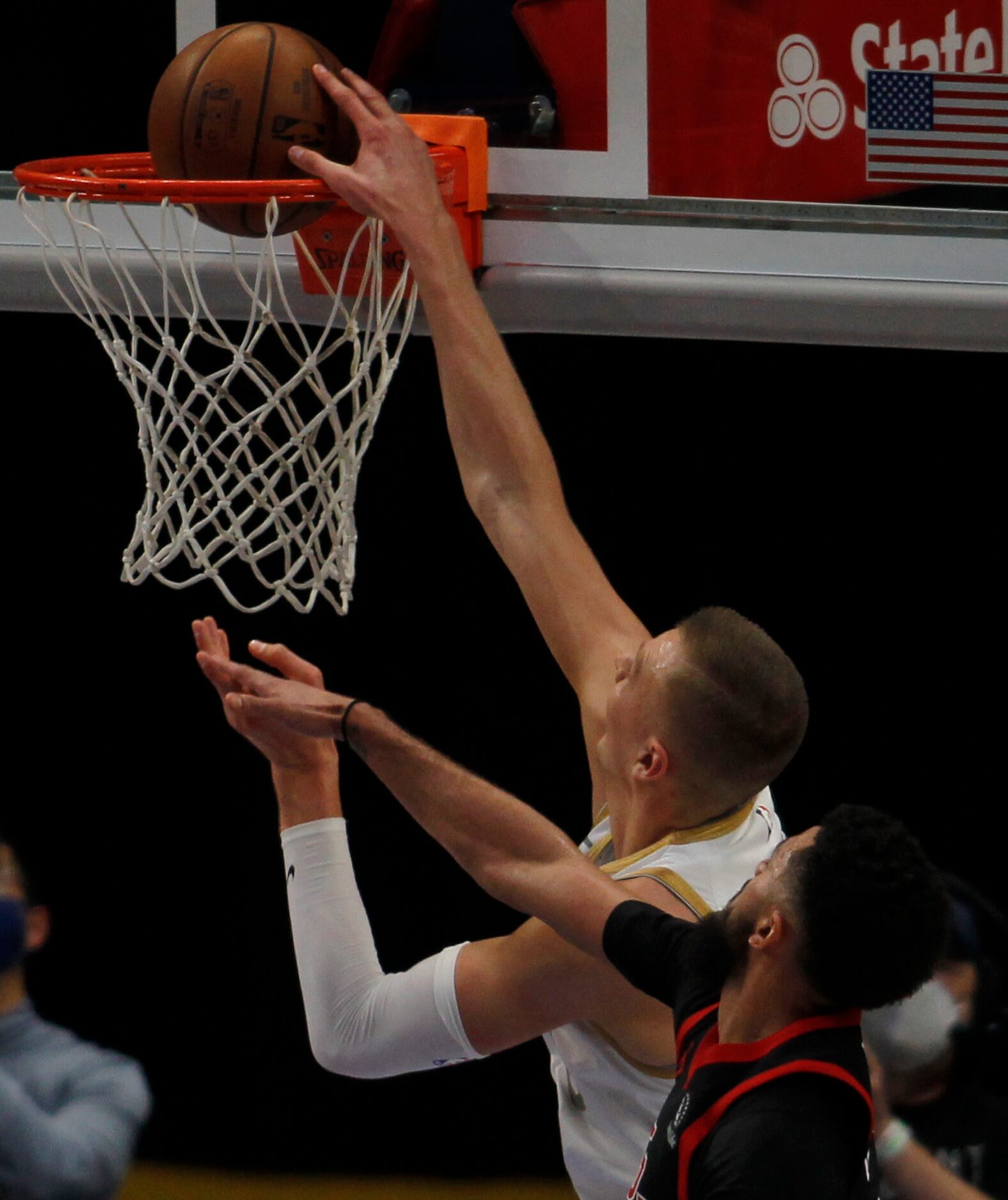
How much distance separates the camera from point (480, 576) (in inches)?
160

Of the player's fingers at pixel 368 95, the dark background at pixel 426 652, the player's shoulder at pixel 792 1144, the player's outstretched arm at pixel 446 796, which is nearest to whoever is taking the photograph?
the player's shoulder at pixel 792 1144

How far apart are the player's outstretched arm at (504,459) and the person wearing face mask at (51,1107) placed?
110 centimetres

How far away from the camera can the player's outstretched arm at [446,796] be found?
2.15 m

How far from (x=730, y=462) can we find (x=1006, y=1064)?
1.59 meters

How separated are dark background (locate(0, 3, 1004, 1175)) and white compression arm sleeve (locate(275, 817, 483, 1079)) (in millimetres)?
1628

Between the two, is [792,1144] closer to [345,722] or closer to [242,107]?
[345,722]

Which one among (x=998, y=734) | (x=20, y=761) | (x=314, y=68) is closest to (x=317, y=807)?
(x=314, y=68)

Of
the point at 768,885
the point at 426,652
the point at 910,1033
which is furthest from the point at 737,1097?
the point at 426,652

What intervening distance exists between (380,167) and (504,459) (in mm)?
538

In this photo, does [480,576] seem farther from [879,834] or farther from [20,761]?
[879,834]

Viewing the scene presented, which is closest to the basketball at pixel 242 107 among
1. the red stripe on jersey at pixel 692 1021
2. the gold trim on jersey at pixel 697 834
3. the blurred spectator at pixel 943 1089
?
the gold trim on jersey at pixel 697 834

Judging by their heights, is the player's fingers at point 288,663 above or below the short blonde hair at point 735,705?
above

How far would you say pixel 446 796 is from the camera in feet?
7.17

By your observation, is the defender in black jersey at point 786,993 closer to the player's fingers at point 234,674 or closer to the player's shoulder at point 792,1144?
the player's shoulder at point 792,1144
